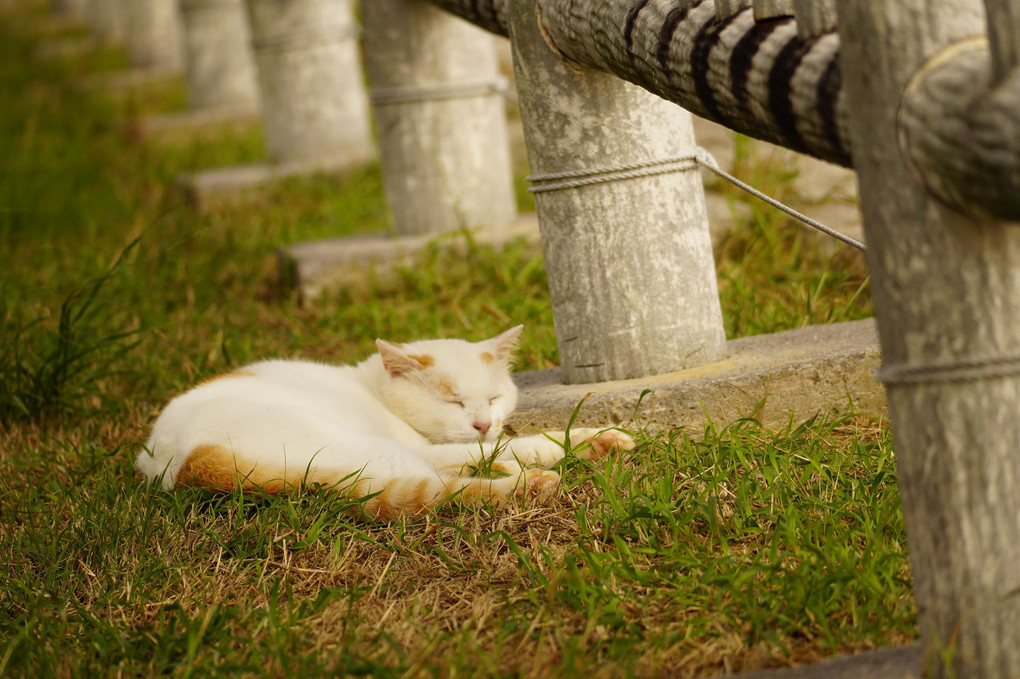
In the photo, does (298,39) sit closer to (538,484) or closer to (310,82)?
(310,82)

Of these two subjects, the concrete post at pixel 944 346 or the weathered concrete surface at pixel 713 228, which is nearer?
the concrete post at pixel 944 346

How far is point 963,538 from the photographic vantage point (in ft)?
4.14

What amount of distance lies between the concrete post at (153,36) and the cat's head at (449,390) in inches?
367

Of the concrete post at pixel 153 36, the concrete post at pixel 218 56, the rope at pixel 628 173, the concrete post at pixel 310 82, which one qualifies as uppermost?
the concrete post at pixel 153 36

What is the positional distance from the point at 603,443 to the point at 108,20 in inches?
551

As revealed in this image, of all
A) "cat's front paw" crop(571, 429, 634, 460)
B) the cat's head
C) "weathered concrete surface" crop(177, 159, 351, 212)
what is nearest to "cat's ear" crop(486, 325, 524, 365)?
the cat's head

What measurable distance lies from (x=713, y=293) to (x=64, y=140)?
584 cm

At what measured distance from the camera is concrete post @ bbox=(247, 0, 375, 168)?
218 inches

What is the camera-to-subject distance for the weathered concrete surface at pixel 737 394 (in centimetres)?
235

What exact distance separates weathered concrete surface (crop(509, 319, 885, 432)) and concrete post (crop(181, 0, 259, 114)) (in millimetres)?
6210

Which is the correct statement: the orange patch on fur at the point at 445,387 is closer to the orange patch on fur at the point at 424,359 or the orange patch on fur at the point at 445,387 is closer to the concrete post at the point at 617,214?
the orange patch on fur at the point at 424,359

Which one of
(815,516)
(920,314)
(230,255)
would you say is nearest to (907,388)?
(920,314)

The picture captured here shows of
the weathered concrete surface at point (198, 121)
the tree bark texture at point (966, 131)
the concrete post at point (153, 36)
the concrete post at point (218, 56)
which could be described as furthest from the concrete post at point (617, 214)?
the concrete post at point (153, 36)

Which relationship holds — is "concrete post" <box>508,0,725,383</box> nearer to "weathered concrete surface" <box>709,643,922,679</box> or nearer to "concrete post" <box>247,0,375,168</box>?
"weathered concrete surface" <box>709,643,922,679</box>
